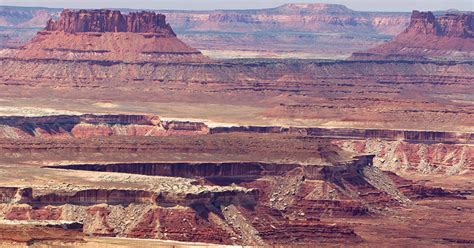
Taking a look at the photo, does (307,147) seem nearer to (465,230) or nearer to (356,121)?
(465,230)

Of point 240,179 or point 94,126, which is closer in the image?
point 240,179

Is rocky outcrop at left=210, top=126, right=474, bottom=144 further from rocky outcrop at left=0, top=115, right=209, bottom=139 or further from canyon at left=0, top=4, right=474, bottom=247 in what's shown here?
rocky outcrop at left=0, top=115, right=209, bottom=139

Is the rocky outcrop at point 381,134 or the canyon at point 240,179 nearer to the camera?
the canyon at point 240,179

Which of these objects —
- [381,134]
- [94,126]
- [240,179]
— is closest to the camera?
[240,179]

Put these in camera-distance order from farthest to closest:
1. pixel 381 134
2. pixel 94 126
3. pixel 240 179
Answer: pixel 94 126 < pixel 381 134 < pixel 240 179

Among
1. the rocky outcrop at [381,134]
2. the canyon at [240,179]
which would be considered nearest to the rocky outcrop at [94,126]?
the canyon at [240,179]

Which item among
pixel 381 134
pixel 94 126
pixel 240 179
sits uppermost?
pixel 240 179

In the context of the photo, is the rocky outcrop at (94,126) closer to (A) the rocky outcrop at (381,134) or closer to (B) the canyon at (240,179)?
(B) the canyon at (240,179)

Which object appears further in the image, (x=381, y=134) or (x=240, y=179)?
(x=381, y=134)

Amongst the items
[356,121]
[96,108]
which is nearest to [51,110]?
[96,108]

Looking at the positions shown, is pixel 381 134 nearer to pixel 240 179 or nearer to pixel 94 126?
pixel 94 126

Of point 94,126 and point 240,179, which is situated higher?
point 240,179

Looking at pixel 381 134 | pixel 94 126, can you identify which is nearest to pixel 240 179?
pixel 381 134
